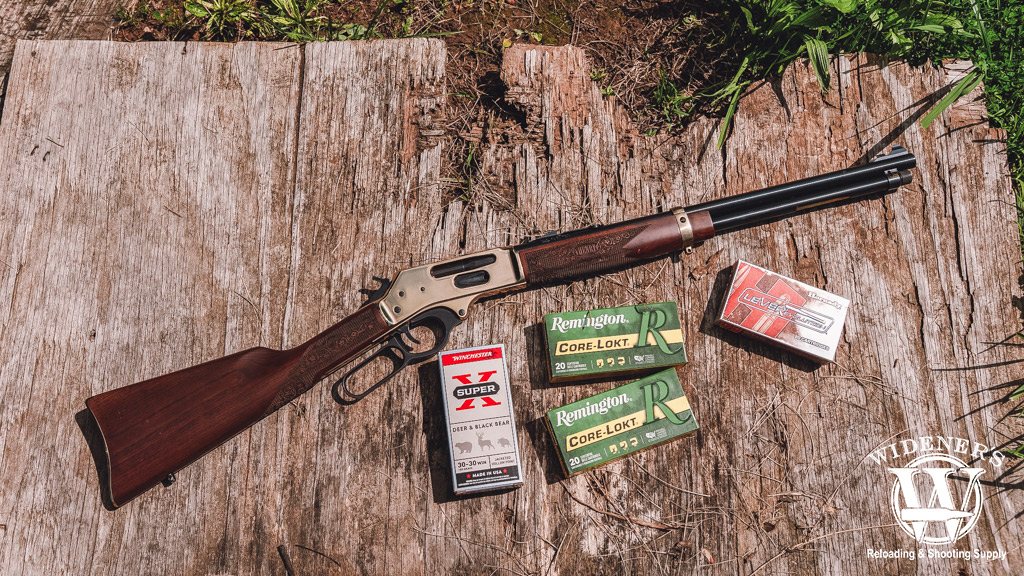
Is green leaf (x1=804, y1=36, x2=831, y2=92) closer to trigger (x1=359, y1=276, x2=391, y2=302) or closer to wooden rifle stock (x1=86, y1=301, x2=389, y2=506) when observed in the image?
trigger (x1=359, y1=276, x2=391, y2=302)

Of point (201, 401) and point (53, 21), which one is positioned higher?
point (53, 21)

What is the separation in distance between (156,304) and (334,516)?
154cm

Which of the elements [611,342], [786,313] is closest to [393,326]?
[611,342]

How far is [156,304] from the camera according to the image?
3059mm

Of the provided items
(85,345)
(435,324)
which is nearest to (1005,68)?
(435,324)

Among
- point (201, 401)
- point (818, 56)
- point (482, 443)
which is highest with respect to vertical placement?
point (818, 56)

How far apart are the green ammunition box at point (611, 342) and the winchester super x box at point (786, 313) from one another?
35 cm

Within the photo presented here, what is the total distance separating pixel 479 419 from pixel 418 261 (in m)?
0.97

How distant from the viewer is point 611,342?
287 centimetres

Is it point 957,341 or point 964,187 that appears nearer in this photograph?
point 957,341

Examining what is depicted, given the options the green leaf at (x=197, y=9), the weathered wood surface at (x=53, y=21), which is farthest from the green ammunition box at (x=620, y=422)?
the weathered wood surface at (x=53, y=21)

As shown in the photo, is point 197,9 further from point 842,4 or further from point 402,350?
point 842,4

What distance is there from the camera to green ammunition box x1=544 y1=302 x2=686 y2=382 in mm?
2854

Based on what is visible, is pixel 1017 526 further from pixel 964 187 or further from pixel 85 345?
pixel 85 345
